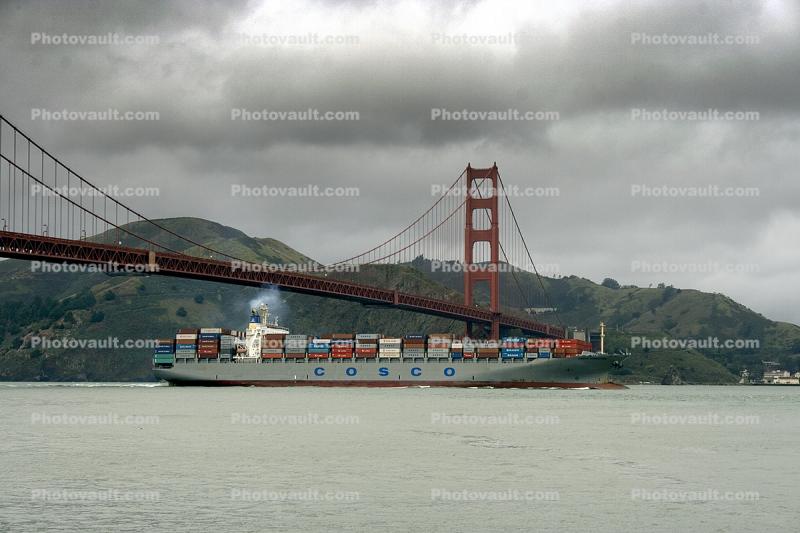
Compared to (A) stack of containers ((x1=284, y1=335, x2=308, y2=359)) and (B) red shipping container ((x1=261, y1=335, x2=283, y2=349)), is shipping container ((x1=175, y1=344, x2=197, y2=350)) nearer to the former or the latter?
(B) red shipping container ((x1=261, y1=335, x2=283, y2=349))

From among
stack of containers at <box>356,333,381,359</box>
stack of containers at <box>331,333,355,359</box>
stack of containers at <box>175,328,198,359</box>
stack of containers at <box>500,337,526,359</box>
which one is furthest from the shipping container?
→ stack of containers at <box>500,337,526,359</box>

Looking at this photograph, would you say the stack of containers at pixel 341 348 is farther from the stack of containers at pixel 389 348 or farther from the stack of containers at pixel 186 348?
the stack of containers at pixel 186 348

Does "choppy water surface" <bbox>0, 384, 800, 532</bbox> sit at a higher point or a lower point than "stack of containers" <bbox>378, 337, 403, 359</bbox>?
lower

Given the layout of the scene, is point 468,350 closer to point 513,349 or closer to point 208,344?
point 513,349

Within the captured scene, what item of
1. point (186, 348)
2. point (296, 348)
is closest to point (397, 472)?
point (296, 348)

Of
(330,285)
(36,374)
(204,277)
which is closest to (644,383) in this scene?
(330,285)

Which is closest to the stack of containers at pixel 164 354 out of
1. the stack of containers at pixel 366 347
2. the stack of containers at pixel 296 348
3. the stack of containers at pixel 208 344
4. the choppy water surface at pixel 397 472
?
the stack of containers at pixel 208 344
